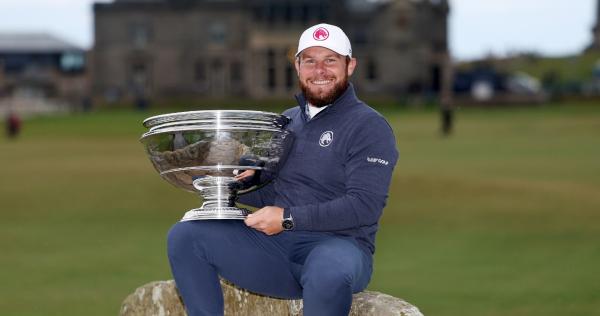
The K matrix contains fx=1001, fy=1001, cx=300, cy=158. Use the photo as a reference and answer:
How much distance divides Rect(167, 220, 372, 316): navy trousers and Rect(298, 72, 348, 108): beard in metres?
0.65

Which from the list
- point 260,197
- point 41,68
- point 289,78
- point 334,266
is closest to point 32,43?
point 41,68

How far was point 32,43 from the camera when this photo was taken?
9906 centimetres

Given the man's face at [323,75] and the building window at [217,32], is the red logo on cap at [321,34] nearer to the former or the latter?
the man's face at [323,75]

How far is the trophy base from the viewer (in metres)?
4.66

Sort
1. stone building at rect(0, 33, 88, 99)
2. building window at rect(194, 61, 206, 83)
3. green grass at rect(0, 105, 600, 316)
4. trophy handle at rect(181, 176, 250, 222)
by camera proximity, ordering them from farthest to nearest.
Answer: stone building at rect(0, 33, 88, 99), building window at rect(194, 61, 206, 83), green grass at rect(0, 105, 600, 316), trophy handle at rect(181, 176, 250, 222)

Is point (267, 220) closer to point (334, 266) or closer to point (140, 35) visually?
point (334, 266)

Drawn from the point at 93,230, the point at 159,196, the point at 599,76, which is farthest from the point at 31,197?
the point at 599,76

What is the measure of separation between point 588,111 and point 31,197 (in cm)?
4632

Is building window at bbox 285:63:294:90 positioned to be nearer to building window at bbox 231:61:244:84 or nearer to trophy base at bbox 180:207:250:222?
building window at bbox 231:61:244:84

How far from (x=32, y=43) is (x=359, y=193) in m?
98.8

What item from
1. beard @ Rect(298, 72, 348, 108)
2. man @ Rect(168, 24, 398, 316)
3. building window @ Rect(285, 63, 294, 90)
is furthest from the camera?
building window @ Rect(285, 63, 294, 90)

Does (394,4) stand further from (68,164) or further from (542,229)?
(542,229)

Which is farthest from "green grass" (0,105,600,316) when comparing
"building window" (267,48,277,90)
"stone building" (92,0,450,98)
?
"building window" (267,48,277,90)

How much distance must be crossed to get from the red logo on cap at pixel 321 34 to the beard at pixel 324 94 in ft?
0.78
